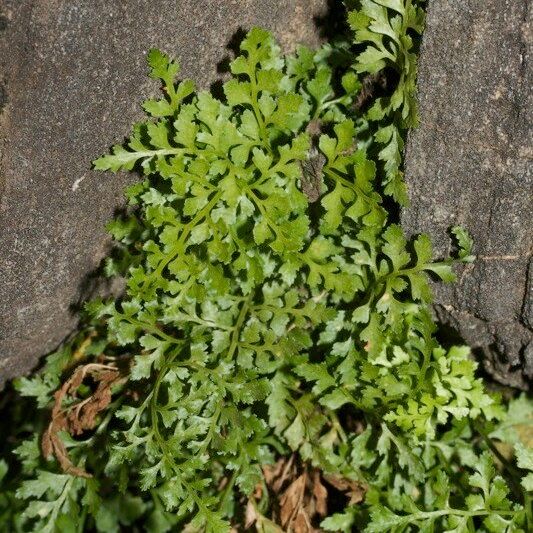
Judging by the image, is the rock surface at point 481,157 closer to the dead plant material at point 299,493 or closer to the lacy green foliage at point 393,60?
the lacy green foliage at point 393,60

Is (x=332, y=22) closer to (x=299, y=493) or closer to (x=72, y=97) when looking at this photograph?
(x=72, y=97)

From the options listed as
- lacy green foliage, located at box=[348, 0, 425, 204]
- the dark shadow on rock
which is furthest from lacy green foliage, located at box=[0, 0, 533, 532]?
the dark shadow on rock

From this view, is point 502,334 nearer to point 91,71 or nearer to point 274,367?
point 274,367

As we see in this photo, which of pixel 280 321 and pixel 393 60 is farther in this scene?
pixel 280 321

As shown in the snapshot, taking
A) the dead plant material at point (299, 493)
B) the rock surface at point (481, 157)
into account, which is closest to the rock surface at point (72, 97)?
the rock surface at point (481, 157)

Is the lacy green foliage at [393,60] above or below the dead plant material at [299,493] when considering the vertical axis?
above

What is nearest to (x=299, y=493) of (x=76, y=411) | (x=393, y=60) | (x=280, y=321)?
(x=280, y=321)
